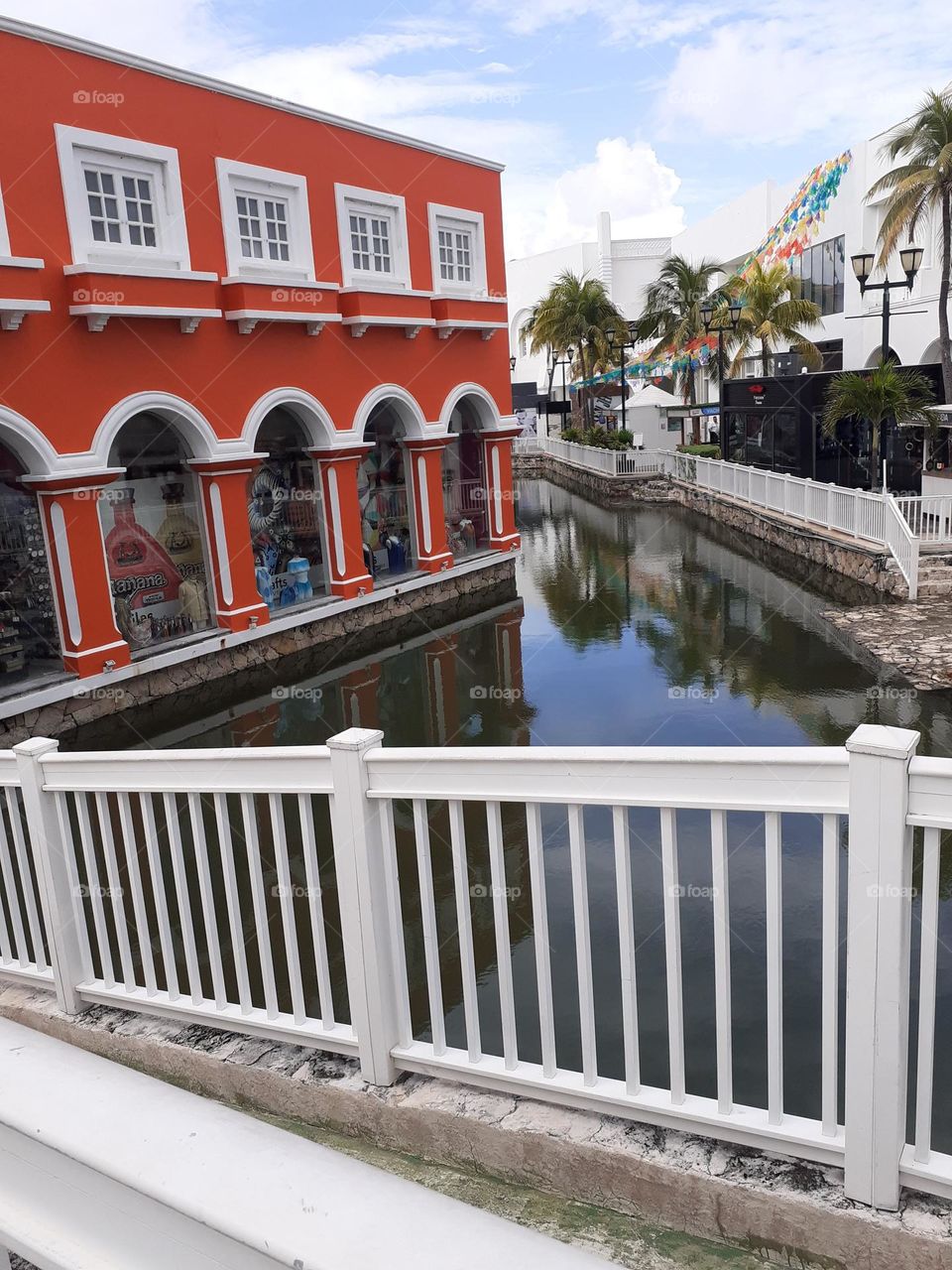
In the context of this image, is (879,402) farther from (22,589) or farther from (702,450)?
(702,450)

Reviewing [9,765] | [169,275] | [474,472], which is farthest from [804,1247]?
[474,472]

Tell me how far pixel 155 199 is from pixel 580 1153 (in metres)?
12.6

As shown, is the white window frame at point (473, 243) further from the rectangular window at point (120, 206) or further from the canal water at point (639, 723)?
the rectangular window at point (120, 206)

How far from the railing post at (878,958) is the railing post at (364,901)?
1.26 meters

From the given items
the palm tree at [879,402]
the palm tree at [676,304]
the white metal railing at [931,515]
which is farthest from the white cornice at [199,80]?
the palm tree at [676,304]

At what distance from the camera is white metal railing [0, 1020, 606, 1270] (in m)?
0.76

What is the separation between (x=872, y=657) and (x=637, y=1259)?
10.6 m

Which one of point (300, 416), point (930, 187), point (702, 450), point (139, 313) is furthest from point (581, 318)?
point (139, 313)

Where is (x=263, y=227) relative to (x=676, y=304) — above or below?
below

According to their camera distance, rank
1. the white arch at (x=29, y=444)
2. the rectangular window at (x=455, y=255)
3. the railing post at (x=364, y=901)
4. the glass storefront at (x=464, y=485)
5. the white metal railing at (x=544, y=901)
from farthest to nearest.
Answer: the glass storefront at (x=464, y=485)
the rectangular window at (x=455, y=255)
the white arch at (x=29, y=444)
the railing post at (x=364, y=901)
the white metal railing at (x=544, y=901)

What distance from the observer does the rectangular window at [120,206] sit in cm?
1169

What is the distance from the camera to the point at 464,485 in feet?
65.2

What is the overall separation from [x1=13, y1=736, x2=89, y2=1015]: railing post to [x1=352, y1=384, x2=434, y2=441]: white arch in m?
12.8

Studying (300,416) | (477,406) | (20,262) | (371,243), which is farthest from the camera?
(477,406)
